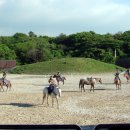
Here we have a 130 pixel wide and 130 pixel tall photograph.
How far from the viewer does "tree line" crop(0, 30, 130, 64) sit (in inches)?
3322

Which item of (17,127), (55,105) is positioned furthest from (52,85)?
(17,127)

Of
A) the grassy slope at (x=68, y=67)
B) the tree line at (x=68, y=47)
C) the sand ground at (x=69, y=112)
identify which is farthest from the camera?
the tree line at (x=68, y=47)

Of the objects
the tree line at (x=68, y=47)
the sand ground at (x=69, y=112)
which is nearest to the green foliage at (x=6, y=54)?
the tree line at (x=68, y=47)

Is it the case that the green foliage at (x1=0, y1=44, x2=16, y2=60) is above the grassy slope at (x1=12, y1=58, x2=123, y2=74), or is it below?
above

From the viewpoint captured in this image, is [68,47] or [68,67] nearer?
[68,67]

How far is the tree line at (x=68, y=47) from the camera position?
277ft

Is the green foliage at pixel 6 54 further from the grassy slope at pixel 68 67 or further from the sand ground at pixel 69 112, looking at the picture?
the sand ground at pixel 69 112

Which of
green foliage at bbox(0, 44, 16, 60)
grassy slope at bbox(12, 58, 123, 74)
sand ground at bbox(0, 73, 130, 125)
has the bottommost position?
sand ground at bbox(0, 73, 130, 125)

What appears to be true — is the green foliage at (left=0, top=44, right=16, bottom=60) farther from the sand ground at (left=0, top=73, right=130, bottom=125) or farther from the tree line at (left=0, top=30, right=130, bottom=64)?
the sand ground at (left=0, top=73, right=130, bottom=125)

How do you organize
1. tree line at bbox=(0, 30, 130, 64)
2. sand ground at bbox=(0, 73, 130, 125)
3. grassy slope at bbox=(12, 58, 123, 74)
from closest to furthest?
1. sand ground at bbox=(0, 73, 130, 125)
2. grassy slope at bbox=(12, 58, 123, 74)
3. tree line at bbox=(0, 30, 130, 64)

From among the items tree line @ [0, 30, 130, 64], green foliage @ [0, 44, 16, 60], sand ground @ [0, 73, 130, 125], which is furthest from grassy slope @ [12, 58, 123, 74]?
sand ground @ [0, 73, 130, 125]

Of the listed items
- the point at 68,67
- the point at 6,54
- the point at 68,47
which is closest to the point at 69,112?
the point at 68,67

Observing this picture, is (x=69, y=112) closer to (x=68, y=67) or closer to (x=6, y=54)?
(x=68, y=67)

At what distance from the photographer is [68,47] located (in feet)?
322
